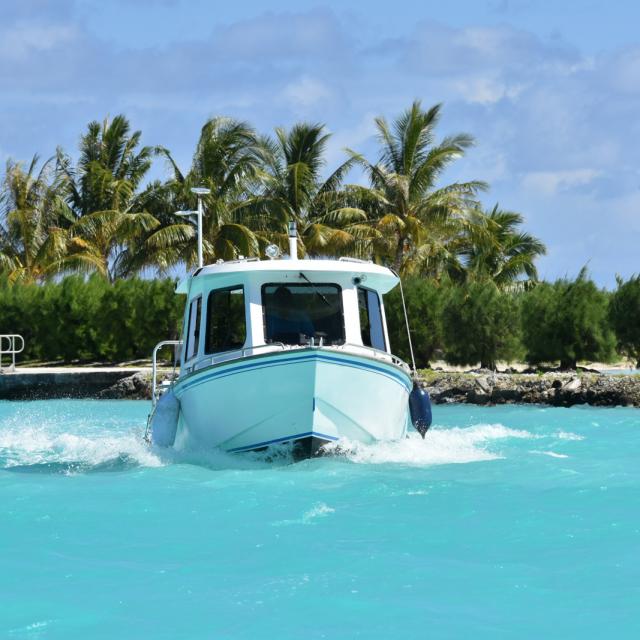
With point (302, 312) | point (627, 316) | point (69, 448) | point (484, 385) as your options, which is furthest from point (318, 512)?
point (627, 316)

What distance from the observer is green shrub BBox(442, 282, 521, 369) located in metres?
31.0

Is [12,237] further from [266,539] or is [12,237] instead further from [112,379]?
[266,539]

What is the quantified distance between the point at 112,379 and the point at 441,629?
82.4 feet

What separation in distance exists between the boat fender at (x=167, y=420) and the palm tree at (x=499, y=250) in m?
26.0

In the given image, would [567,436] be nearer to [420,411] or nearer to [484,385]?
[420,411]

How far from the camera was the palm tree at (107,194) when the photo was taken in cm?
4162

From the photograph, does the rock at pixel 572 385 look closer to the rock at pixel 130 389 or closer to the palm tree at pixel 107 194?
the rock at pixel 130 389

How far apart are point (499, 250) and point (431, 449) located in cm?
3347

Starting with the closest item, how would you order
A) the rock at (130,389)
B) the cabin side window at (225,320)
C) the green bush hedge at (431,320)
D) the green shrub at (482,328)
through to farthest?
the cabin side window at (225,320) < the green bush hedge at (431,320) < the rock at (130,389) < the green shrub at (482,328)

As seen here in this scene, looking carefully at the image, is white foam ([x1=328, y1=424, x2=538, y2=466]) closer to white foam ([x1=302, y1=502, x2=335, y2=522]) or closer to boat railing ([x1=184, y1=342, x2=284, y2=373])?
boat railing ([x1=184, y1=342, x2=284, y2=373])

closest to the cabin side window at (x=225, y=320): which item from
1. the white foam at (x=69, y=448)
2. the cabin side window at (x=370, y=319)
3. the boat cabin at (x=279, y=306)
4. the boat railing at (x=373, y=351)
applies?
the boat cabin at (x=279, y=306)

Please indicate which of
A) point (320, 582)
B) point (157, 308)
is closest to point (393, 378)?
point (320, 582)

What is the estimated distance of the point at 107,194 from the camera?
44500 mm

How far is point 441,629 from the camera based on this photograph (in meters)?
7.04
